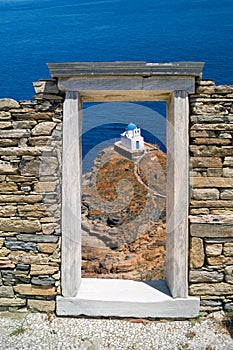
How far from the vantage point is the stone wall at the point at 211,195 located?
435 cm

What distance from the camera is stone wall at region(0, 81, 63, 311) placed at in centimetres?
444

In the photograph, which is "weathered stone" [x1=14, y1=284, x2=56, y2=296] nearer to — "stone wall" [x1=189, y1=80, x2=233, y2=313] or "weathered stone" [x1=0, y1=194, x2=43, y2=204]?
"weathered stone" [x1=0, y1=194, x2=43, y2=204]

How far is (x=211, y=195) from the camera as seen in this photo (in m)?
4.45

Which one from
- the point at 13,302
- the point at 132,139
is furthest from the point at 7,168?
the point at 132,139

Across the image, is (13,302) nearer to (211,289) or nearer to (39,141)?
(39,141)

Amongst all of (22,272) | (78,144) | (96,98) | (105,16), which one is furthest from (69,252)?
(105,16)

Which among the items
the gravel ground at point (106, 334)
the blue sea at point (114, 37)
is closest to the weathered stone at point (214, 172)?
the gravel ground at point (106, 334)

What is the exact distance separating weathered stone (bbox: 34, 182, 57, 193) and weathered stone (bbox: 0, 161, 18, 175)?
0.29 meters

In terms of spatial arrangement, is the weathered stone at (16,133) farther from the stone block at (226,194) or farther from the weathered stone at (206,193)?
the stone block at (226,194)

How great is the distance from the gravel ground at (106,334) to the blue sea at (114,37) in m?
3.81

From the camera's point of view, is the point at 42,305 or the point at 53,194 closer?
the point at 53,194

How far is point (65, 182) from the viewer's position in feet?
14.7

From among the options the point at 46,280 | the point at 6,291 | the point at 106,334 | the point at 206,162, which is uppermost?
the point at 206,162

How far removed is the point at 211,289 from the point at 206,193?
1087mm
